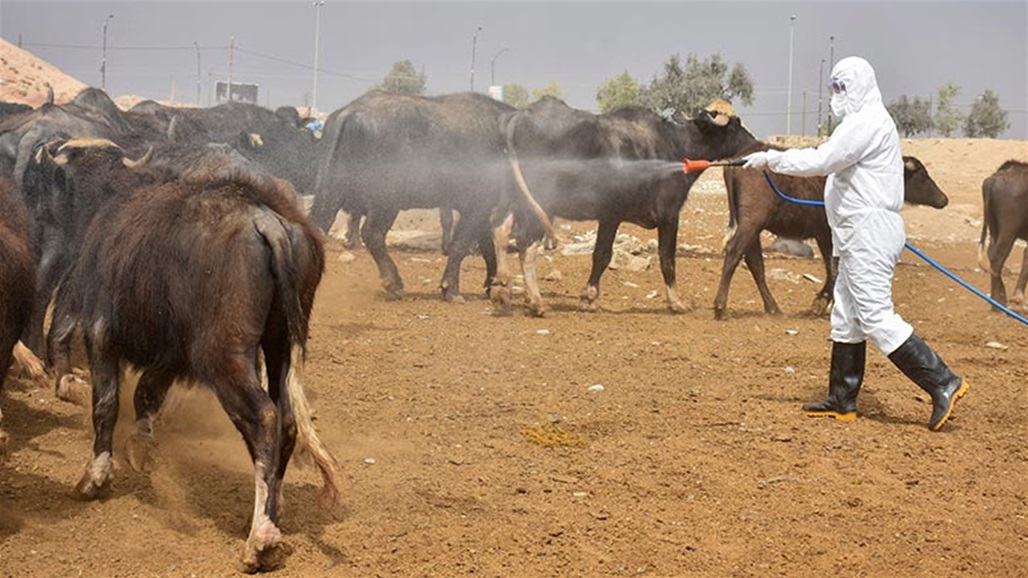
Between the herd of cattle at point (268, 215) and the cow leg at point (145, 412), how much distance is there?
10 mm

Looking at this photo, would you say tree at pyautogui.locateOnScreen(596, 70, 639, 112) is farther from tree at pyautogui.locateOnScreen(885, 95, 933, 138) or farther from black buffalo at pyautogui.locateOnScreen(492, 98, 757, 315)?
black buffalo at pyautogui.locateOnScreen(492, 98, 757, 315)

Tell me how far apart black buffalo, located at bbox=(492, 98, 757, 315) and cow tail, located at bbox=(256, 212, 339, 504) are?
721 cm

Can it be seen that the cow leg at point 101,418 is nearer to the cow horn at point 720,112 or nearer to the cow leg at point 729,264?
the cow leg at point 729,264

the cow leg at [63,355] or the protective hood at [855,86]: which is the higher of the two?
the protective hood at [855,86]

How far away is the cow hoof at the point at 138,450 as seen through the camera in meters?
6.50

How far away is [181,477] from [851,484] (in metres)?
3.58

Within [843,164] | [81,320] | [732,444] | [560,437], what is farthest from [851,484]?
[81,320]

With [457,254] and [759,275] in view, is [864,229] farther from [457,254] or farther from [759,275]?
→ [457,254]

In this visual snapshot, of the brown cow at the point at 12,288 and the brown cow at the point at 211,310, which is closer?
the brown cow at the point at 211,310

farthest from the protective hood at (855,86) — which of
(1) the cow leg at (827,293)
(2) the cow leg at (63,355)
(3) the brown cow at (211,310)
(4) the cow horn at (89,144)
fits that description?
A: (1) the cow leg at (827,293)

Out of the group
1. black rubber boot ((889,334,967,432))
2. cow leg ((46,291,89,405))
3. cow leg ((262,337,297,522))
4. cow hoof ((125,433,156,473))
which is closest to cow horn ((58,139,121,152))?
cow leg ((46,291,89,405))

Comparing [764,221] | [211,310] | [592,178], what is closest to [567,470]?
[211,310]

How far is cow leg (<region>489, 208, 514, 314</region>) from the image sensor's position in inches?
517

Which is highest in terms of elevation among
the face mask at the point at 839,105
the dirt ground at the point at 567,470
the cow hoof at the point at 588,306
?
the face mask at the point at 839,105
